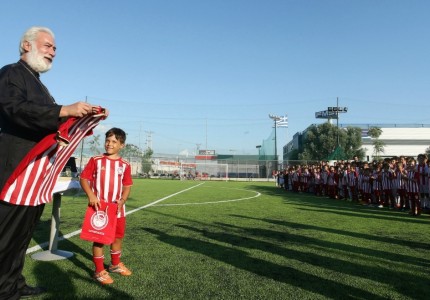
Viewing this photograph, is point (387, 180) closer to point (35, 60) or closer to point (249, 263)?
point (249, 263)

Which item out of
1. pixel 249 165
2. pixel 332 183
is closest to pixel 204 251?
pixel 332 183

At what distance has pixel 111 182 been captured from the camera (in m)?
3.95

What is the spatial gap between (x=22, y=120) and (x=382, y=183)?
14.6 meters

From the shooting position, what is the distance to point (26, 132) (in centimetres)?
243

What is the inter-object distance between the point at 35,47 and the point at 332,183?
721 inches

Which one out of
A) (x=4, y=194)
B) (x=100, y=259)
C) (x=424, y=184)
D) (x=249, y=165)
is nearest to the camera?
(x=4, y=194)

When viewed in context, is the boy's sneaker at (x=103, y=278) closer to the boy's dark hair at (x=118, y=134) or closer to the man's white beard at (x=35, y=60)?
the boy's dark hair at (x=118, y=134)

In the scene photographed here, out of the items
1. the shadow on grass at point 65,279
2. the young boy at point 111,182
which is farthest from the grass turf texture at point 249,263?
the young boy at point 111,182

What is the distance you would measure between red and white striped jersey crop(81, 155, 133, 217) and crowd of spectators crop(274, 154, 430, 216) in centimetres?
1040

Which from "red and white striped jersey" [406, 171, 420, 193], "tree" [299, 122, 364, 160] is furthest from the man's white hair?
"tree" [299, 122, 364, 160]

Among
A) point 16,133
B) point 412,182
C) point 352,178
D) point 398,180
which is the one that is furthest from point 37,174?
point 352,178

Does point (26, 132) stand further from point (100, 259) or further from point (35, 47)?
point (100, 259)

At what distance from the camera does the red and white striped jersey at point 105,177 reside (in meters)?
3.91

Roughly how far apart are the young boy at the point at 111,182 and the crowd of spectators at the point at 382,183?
33.8ft
